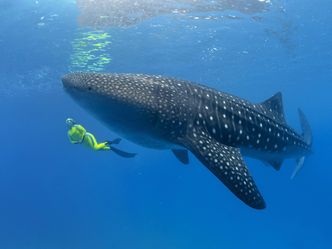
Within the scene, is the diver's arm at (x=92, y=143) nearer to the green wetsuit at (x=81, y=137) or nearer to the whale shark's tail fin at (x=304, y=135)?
the green wetsuit at (x=81, y=137)

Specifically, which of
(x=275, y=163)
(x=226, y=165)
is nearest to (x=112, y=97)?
(x=226, y=165)

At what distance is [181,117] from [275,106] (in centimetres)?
322

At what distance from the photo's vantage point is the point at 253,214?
59531 millimetres

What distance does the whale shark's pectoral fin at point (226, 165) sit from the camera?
562 centimetres

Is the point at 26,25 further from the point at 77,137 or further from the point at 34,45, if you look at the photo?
the point at 77,137

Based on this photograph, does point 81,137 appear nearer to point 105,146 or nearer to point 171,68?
point 105,146

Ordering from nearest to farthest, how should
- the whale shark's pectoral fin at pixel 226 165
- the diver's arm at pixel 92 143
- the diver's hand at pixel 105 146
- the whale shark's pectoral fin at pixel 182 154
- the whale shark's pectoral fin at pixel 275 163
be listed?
the whale shark's pectoral fin at pixel 226 165 → the whale shark's pectoral fin at pixel 182 154 → the diver's hand at pixel 105 146 → the diver's arm at pixel 92 143 → the whale shark's pectoral fin at pixel 275 163

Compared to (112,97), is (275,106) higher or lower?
lower

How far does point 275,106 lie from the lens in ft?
28.2

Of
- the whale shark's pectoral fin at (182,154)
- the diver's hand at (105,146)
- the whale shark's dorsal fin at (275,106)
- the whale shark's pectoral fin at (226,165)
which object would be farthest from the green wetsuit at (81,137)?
the whale shark's dorsal fin at (275,106)

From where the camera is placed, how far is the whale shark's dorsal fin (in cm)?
839

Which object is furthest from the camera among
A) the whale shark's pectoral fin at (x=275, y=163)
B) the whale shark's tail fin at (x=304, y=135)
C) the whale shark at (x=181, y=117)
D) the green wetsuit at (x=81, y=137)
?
the whale shark's tail fin at (x=304, y=135)

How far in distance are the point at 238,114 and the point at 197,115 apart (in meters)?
1.00

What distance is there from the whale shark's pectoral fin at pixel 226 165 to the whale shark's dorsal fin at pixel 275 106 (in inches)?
93.4
